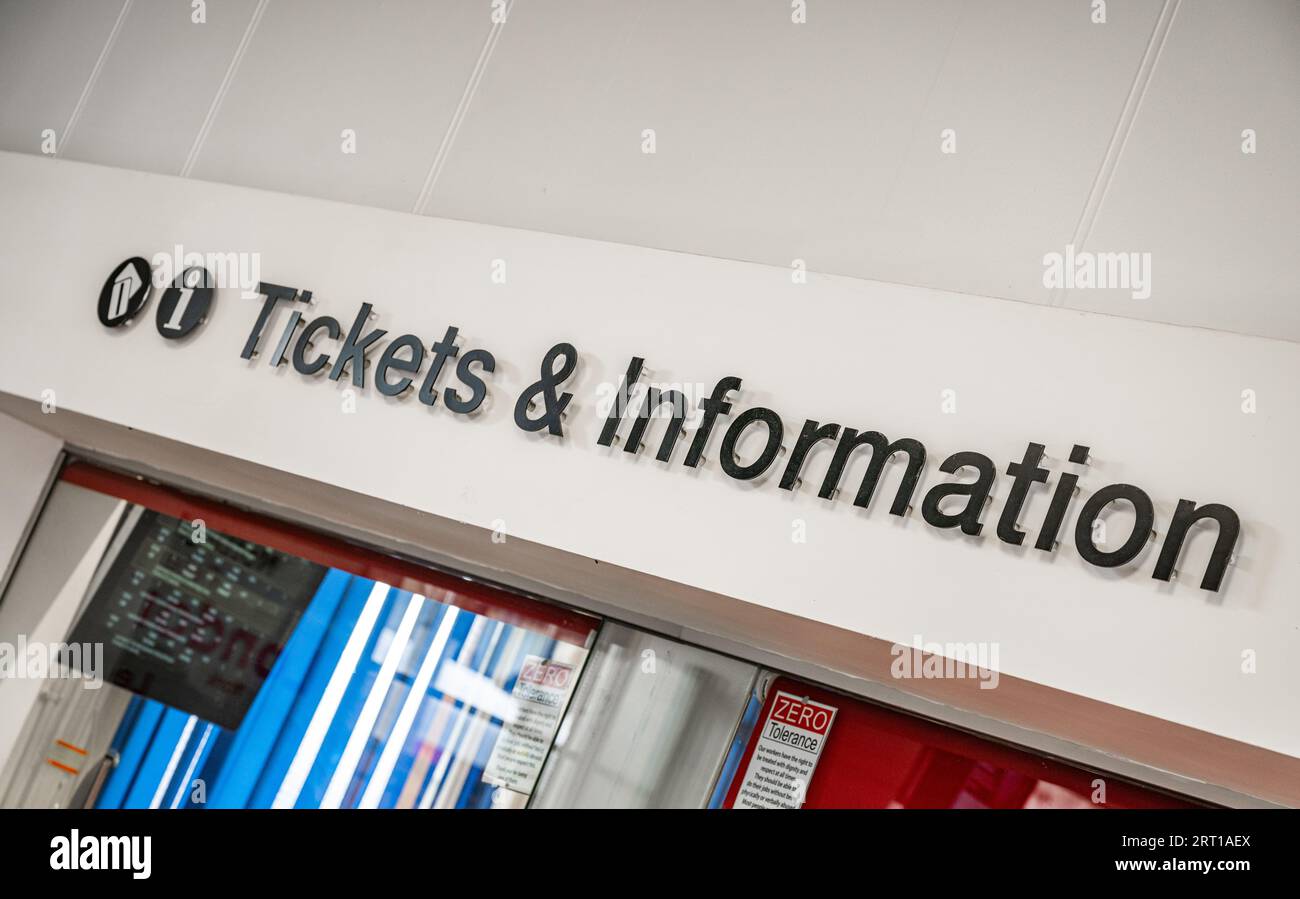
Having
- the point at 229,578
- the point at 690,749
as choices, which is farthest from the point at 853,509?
the point at 229,578

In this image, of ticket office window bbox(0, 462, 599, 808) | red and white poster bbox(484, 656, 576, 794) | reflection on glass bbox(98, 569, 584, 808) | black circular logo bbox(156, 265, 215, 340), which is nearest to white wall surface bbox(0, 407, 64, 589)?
ticket office window bbox(0, 462, 599, 808)

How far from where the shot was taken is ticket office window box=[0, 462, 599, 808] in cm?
340

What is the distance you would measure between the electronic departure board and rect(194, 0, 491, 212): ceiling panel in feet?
4.45

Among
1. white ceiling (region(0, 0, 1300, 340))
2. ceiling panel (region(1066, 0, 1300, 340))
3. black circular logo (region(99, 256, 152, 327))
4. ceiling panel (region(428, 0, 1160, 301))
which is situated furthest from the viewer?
black circular logo (region(99, 256, 152, 327))

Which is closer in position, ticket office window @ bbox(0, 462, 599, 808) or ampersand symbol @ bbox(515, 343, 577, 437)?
ampersand symbol @ bbox(515, 343, 577, 437)

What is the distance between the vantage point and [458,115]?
3.27 m

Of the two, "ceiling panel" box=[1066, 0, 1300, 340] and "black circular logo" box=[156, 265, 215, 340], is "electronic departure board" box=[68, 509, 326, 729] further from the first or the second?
"ceiling panel" box=[1066, 0, 1300, 340]

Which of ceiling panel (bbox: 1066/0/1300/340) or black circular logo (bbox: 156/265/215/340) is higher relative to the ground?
ceiling panel (bbox: 1066/0/1300/340)

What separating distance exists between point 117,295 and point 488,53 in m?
1.38

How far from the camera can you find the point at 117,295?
334 cm

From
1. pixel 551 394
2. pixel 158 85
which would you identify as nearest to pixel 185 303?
pixel 158 85

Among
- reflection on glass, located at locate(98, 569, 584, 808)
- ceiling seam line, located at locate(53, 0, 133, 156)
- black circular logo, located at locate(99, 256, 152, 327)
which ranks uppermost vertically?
ceiling seam line, located at locate(53, 0, 133, 156)

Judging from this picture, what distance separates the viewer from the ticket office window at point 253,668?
3.40 m

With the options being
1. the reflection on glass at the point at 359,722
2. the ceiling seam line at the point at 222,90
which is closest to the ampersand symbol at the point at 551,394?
the reflection on glass at the point at 359,722
